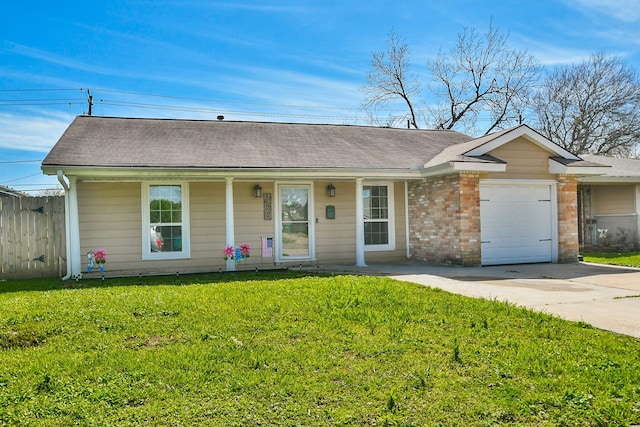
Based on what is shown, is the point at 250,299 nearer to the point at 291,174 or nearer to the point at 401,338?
the point at 401,338

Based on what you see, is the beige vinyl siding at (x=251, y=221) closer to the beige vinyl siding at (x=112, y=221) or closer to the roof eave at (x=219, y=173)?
the roof eave at (x=219, y=173)

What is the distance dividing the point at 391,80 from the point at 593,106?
12247 mm

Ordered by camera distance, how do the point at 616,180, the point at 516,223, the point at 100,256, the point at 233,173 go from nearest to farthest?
the point at 100,256 → the point at 233,173 → the point at 516,223 → the point at 616,180

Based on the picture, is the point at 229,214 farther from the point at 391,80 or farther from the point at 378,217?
the point at 391,80

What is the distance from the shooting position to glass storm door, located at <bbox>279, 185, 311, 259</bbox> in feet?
39.3

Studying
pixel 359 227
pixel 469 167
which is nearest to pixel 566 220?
pixel 469 167

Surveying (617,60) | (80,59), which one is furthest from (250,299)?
(617,60)

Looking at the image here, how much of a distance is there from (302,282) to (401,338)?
12.9ft

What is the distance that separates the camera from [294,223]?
1205cm

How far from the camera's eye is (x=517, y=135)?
11.3 metres

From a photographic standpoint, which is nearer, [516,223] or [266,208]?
[516,223]

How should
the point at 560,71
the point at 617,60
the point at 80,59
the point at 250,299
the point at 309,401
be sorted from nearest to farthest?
1. the point at 309,401
2. the point at 250,299
3. the point at 80,59
4. the point at 617,60
5. the point at 560,71

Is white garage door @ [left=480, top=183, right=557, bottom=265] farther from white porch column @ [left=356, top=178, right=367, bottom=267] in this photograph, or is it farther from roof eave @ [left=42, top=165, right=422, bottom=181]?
white porch column @ [left=356, top=178, right=367, bottom=267]

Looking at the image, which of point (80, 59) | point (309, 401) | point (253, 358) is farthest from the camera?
point (80, 59)
